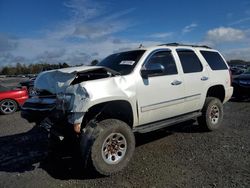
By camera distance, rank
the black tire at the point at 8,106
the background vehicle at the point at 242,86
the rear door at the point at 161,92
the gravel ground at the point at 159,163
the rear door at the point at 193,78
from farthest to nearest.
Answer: the background vehicle at the point at 242,86
the black tire at the point at 8,106
the rear door at the point at 193,78
the rear door at the point at 161,92
the gravel ground at the point at 159,163

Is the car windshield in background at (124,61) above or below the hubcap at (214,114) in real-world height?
above

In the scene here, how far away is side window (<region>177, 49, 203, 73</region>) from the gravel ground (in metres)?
1.57

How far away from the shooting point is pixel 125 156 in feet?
15.3

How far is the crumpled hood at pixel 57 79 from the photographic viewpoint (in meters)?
4.66

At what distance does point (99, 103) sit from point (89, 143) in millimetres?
652

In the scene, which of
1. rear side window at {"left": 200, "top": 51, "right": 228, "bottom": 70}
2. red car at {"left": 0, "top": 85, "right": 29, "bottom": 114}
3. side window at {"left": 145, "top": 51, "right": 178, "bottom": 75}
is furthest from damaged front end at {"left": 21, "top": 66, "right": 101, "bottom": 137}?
red car at {"left": 0, "top": 85, "right": 29, "bottom": 114}

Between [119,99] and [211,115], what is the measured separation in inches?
125

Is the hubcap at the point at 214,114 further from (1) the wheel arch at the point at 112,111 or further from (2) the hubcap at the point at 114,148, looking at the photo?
(2) the hubcap at the point at 114,148

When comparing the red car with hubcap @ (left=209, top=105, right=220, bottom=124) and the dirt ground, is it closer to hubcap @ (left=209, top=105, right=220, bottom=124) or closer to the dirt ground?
the dirt ground

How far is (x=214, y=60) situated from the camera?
276 inches

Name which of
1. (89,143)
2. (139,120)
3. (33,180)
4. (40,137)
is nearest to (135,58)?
(139,120)

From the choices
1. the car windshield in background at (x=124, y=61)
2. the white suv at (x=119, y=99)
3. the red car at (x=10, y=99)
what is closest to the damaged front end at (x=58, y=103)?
the white suv at (x=119, y=99)

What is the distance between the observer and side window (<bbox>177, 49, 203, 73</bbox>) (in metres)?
6.05

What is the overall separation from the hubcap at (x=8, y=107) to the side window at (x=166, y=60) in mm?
7829
